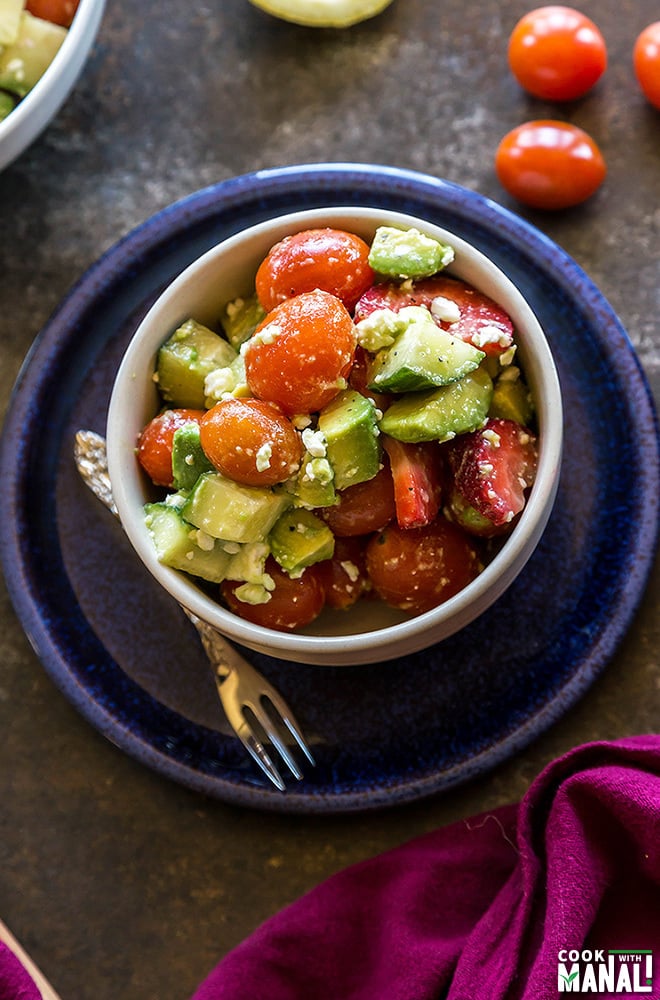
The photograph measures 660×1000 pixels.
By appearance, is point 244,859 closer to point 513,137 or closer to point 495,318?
point 495,318

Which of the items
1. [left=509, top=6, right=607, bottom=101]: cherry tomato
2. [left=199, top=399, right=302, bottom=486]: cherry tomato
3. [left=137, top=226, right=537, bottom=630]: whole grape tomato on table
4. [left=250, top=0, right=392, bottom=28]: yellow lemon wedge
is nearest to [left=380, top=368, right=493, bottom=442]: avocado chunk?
[left=137, top=226, right=537, bottom=630]: whole grape tomato on table

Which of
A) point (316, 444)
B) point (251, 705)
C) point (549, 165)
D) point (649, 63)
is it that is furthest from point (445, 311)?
point (649, 63)

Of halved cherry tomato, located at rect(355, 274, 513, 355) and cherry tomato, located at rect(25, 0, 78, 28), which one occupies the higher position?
cherry tomato, located at rect(25, 0, 78, 28)

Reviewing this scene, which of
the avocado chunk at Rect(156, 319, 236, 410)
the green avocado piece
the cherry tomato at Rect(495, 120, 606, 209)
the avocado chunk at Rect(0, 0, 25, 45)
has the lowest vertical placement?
the green avocado piece

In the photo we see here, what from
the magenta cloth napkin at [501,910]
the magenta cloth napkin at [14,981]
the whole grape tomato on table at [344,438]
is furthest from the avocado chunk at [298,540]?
the magenta cloth napkin at [14,981]

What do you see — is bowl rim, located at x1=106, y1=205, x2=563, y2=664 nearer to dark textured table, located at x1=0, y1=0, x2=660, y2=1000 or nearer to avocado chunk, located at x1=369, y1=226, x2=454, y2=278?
avocado chunk, located at x1=369, y1=226, x2=454, y2=278

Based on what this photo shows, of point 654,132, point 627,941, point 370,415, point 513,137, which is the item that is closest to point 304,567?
point 370,415

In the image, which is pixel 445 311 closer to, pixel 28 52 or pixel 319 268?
pixel 319 268
